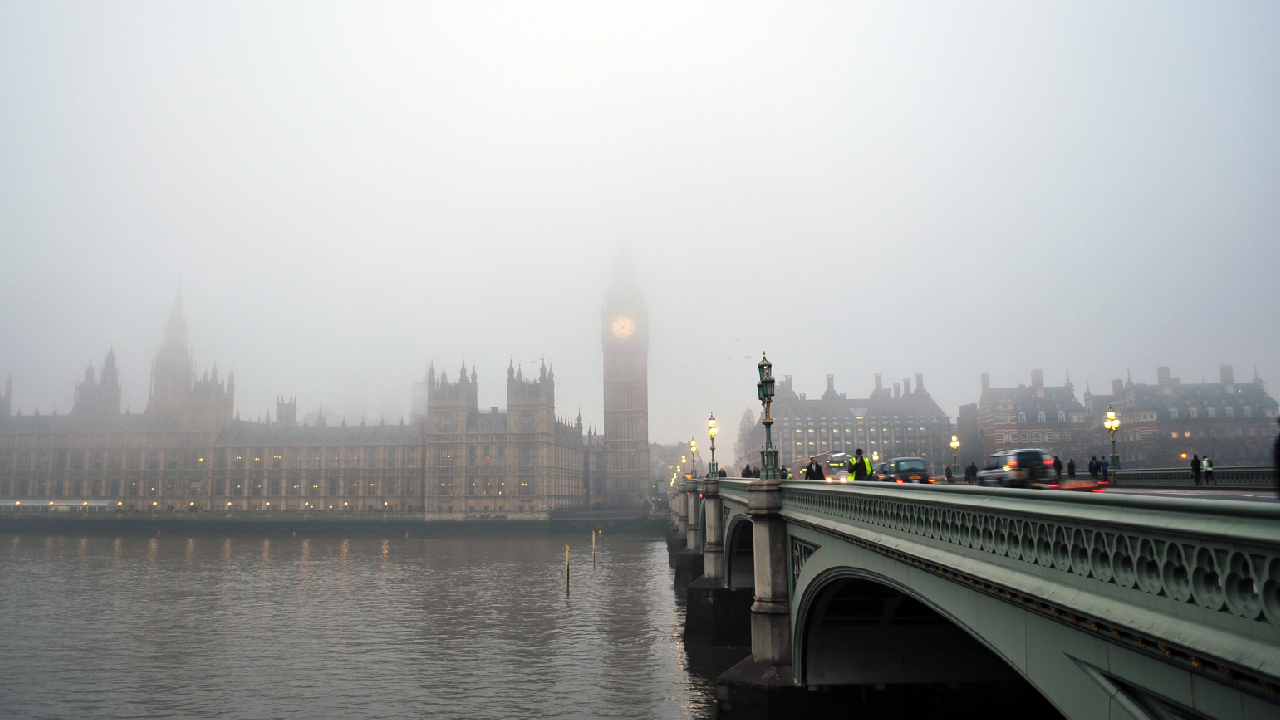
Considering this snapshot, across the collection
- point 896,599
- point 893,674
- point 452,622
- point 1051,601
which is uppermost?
point 1051,601

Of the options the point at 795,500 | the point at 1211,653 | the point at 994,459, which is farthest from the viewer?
the point at 994,459

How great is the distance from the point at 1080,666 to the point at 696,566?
47821mm

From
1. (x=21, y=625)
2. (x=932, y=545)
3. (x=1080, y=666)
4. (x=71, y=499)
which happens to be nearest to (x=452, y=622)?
(x=21, y=625)

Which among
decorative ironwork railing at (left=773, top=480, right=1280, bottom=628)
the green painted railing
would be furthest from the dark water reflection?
decorative ironwork railing at (left=773, top=480, right=1280, bottom=628)

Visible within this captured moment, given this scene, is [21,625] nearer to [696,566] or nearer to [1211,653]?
[696,566]

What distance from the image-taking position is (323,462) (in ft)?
548

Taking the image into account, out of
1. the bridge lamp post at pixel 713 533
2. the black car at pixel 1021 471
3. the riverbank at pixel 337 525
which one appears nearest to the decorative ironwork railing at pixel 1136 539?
the black car at pixel 1021 471

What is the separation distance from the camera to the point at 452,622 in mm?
48312

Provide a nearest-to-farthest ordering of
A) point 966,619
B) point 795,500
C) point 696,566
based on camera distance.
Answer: point 966,619 < point 795,500 < point 696,566

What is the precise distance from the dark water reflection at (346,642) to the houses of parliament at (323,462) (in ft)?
247

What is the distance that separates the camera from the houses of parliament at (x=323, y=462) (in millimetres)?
157125

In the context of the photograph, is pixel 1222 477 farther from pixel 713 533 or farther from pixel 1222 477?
pixel 713 533

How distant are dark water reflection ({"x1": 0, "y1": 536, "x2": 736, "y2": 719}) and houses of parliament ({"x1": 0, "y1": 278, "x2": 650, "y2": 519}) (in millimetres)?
75422

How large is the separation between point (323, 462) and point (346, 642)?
133 meters
